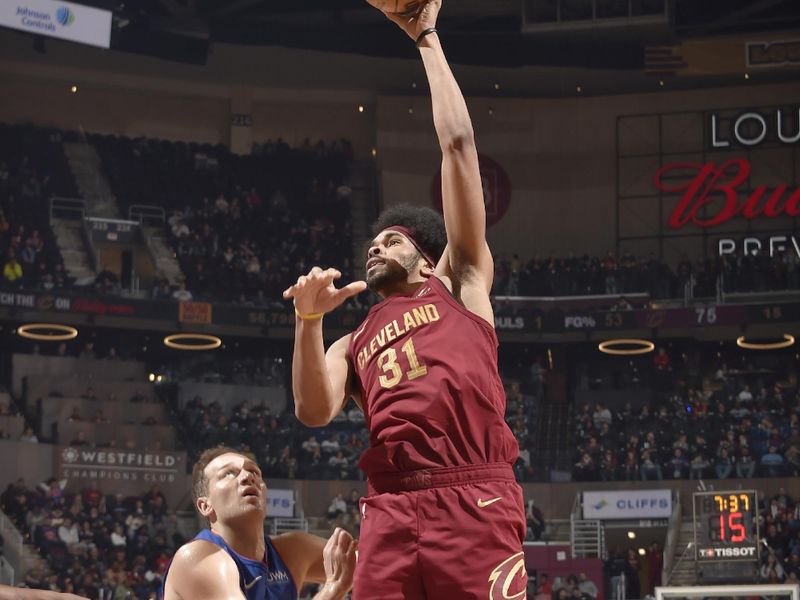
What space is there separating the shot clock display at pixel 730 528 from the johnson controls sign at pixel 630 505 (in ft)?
22.3

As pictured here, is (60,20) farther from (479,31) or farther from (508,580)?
(508,580)

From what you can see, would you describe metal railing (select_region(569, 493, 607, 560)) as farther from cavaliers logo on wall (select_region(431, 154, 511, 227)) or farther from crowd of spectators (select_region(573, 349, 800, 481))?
cavaliers logo on wall (select_region(431, 154, 511, 227))

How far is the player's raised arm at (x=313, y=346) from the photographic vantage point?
468 cm

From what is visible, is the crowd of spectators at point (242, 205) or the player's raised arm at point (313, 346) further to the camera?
the crowd of spectators at point (242, 205)

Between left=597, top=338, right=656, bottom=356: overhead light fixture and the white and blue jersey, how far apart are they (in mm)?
26538

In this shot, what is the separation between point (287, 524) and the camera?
27.1 meters

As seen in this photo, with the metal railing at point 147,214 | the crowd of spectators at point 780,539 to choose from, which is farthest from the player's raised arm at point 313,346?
the metal railing at point 147,214

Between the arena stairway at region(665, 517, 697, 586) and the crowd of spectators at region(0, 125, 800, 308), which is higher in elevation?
the crowd of spectators at region(0, 125, 800, 308)

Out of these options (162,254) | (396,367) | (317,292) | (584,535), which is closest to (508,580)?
(396,367)

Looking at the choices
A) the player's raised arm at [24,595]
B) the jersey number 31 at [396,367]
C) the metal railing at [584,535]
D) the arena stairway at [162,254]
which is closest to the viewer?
the player's raised arm at [24,595]

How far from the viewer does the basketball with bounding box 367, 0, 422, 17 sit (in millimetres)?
5035

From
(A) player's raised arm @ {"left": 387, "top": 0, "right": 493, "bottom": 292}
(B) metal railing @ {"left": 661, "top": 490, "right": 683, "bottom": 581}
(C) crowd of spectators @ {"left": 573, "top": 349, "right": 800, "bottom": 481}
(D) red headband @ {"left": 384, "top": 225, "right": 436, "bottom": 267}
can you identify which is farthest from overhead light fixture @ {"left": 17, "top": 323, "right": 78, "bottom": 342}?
(A) player's raised arm @ {"left": 387, "top": 0, "right": 493, "bottom": 292}

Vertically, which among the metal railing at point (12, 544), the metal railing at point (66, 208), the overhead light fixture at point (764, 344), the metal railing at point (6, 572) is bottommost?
the metal railing at point (6, 572)

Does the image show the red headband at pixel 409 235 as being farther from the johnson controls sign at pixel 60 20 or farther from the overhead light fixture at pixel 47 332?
the johnson controls sign at pixel 60 20
